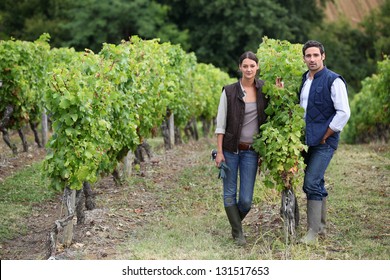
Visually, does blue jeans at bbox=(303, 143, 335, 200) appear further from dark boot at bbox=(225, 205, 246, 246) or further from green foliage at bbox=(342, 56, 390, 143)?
green foliage at bbox=(342, 56, 390, 143)

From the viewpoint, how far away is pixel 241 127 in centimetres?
728

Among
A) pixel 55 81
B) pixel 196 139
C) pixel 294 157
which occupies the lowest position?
pixel 196 139

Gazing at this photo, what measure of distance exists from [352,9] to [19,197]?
4082cm

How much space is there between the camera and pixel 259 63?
7.91 m

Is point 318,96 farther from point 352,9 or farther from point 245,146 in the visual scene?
point 352,9

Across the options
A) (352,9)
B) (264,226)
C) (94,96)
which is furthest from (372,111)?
(352,9)

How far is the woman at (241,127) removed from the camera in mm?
7234

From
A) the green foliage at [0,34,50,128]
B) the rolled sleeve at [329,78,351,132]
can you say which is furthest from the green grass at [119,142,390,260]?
the green foliage at [0,34,50,128]

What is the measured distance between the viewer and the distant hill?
154 ft

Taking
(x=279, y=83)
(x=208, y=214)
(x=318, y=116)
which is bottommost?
(x=208, y=214)

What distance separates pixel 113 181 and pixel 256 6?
2592 centimetres
